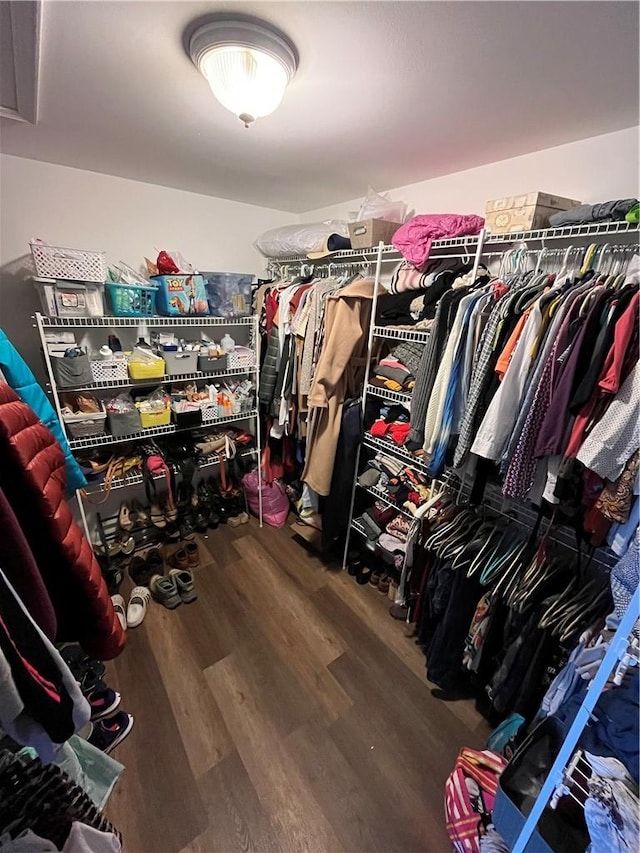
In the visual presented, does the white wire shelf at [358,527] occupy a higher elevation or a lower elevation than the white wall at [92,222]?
lower

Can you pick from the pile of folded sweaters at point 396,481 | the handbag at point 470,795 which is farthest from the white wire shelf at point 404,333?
the handbag at point 470,795

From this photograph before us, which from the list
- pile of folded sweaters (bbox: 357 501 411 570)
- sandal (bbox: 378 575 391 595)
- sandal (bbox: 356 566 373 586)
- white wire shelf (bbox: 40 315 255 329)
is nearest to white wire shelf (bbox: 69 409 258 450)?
white wire shelf (bbox: 40 315 255 329)

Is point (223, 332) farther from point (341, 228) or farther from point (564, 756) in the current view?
point (564, 756)

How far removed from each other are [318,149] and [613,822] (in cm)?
230

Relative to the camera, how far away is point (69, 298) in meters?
1.67

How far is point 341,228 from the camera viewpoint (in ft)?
6.88

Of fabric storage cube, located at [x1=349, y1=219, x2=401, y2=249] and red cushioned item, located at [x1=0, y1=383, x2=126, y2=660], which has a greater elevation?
fabric storage cube, located at [x1=349, y1=219, x2=401, y2=249]

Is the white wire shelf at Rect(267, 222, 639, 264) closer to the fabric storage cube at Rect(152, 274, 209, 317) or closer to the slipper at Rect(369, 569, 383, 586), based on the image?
the fabric storage cube at Rect(152, 274, 209, 317)

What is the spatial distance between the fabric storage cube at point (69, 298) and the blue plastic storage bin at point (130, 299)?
0.19 ft

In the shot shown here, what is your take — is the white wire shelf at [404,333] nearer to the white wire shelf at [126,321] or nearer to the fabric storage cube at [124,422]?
the white wire shelf at [126,321]

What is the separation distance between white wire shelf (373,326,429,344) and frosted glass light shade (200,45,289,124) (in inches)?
38.4

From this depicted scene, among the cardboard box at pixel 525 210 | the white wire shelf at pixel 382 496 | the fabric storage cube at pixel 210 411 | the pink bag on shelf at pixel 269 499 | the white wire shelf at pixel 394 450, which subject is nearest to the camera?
the cardboard box at pixel 525 210

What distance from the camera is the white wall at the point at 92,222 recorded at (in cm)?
176

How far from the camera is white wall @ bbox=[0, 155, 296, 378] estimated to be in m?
1.76
